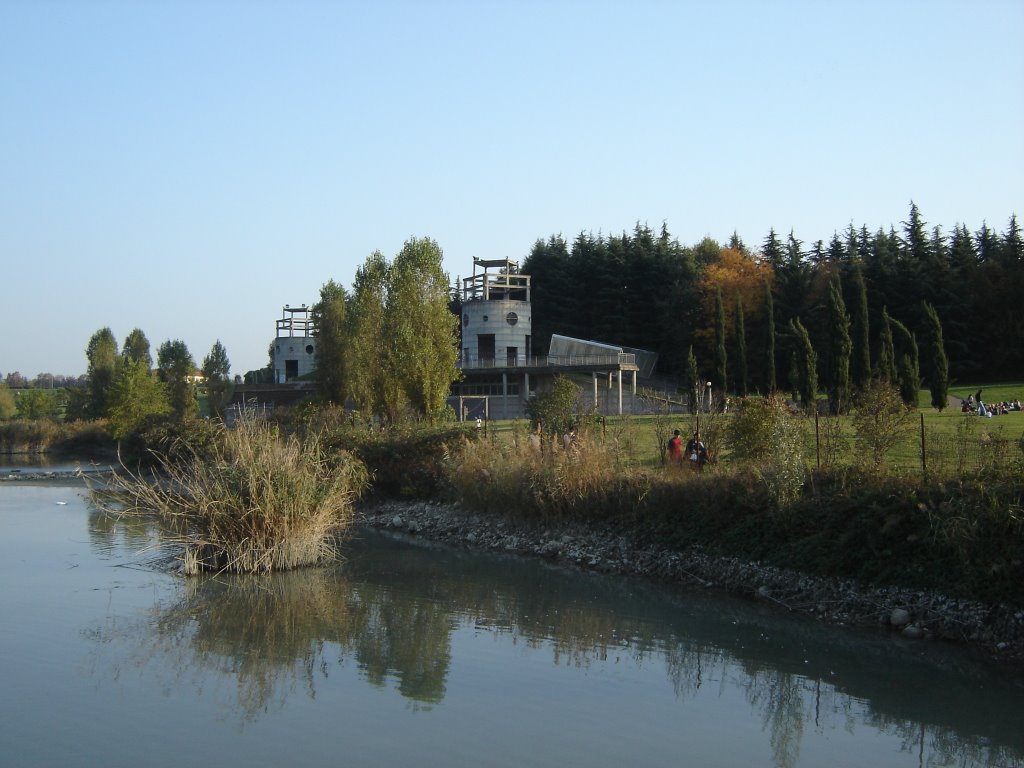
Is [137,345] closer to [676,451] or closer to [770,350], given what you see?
[770,350]

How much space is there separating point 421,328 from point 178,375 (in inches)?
1700

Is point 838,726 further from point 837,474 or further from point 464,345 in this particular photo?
point 464,345

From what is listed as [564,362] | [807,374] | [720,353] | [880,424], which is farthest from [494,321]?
[880,424]

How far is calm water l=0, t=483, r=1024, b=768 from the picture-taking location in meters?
10.1

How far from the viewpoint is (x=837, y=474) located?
17297 millimetres

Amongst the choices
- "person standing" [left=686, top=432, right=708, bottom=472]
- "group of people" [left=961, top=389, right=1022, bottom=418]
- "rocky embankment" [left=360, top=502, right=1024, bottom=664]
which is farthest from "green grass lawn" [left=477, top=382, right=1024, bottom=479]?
"rocky embankment" [left=360, top=502, right=1024, bottom=664]

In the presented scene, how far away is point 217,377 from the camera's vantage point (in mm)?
83125

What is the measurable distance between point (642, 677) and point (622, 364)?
50.5m

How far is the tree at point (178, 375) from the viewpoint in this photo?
72250mm

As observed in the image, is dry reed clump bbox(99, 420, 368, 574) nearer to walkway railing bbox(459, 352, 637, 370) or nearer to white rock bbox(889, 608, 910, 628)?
white rock bbox(889, 608, 910, 628)

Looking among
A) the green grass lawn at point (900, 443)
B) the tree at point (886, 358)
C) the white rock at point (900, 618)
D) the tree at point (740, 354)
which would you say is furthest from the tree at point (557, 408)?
the tree at point (740, 354)

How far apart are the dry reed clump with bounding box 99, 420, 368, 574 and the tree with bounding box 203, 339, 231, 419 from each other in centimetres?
5133

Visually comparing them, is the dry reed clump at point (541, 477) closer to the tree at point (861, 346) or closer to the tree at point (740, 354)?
the tree at point (861, 346)

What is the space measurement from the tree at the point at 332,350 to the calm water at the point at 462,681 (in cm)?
3064
